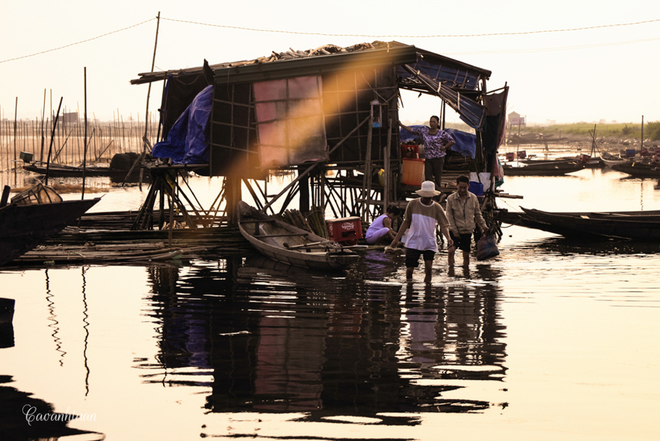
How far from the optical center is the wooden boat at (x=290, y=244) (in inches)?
467

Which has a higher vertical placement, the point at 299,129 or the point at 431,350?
the point at 299,129

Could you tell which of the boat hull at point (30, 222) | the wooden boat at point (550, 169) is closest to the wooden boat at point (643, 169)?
the wooden boat at point (550, 169)

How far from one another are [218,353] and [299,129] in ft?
33.1

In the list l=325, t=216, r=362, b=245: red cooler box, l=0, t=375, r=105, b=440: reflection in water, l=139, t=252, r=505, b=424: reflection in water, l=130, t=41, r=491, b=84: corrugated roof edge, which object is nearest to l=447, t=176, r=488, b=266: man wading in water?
l=139, t=252, r=505, b=424: reflection in water

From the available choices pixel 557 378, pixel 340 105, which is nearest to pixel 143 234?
pixel 340 105

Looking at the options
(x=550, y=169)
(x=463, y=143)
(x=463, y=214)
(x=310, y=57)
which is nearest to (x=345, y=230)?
(x=463, y=214)

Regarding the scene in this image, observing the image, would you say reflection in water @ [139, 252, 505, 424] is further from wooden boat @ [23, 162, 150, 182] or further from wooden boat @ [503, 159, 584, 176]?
wooden boat @ [503, 159, 584, 176]

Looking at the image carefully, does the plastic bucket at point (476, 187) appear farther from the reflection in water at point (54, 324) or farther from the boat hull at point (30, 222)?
the boat hull at point (30, 222)

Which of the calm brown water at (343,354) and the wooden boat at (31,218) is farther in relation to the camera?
the wooden boat at (31,218)

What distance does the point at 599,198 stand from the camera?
111ft

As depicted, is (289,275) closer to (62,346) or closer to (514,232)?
(62,346)

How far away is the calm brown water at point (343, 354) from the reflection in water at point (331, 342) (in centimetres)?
2

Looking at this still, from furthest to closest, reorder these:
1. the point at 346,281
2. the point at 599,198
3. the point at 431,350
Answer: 1. the point at 599,198
2. the point at 346,281
3. the point at 431,350

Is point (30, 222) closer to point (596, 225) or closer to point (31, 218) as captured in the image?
point (31, 218)
